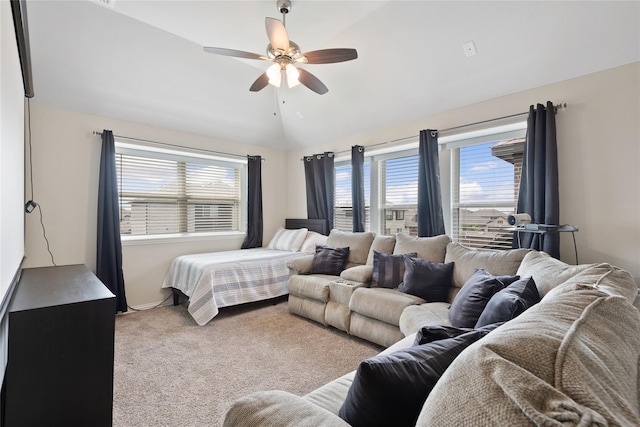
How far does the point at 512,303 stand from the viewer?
1.32 meters

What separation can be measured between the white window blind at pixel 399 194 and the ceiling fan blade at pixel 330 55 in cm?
181

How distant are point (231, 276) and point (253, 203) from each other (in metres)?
1.57

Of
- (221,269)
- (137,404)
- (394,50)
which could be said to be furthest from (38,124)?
(394,50)

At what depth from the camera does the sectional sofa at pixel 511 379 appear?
442 millimetres

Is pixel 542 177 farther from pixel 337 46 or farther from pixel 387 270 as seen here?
pixel 337 46

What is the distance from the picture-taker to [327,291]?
124 inches

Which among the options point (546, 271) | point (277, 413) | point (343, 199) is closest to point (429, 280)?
point (546, 271)

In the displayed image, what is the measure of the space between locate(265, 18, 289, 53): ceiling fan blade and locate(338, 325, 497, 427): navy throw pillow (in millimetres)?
2229

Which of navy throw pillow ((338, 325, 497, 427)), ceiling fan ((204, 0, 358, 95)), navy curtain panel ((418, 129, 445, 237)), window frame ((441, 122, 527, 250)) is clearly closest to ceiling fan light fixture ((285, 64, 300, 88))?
ceiling fan ((204, 0, 358, 95))

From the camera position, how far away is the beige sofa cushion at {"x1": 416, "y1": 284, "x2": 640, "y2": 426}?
43cm

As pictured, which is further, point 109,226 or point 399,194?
point 399,194

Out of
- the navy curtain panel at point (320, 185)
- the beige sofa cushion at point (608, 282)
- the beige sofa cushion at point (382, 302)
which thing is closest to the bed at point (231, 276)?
the navy curtain panel at point (320, 185)

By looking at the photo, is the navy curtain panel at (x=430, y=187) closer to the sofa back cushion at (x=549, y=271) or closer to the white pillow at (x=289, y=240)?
the sofa back cushion at (x=549, y=271)

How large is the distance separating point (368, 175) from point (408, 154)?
2.23 feet
